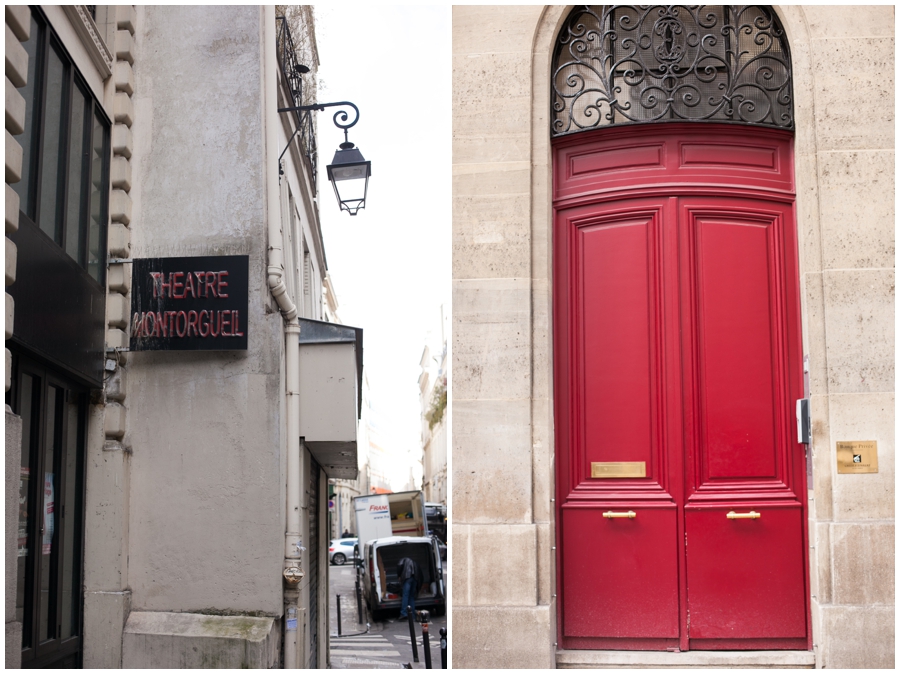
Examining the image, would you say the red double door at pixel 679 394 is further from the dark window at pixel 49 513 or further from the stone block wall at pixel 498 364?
the dark window at pixel 49 513

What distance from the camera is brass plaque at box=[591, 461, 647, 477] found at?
6574mm

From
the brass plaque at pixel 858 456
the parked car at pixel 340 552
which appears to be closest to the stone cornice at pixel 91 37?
the brass plaque at pixel 858 456

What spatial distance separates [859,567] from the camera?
6.15 metres

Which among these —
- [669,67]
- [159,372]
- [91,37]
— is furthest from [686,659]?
[91,37]

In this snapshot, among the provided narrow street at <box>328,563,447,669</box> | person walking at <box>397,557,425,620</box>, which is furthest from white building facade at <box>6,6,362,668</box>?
person walking at <box>397,557,425,620</box>

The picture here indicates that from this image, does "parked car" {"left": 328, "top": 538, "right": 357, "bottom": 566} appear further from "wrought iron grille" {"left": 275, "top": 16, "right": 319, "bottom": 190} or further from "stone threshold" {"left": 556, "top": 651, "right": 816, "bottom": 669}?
"stone threshold" {"left": 556, "top": 651, "right": 816, "bottom": 669}

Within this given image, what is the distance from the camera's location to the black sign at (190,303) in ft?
26.8

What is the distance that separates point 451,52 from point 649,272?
2179mm

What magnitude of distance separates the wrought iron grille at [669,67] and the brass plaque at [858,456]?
93.4 inches

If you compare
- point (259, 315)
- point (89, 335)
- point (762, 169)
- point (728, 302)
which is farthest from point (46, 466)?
point (762, 169)

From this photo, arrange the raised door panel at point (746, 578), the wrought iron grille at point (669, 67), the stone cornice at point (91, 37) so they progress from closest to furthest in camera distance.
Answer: the raised door panel at point (746, 578) → the wrought iron grille at point (669, 67) → the stone cornice at point (91, 37)

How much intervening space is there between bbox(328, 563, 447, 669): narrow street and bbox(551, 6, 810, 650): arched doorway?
9.67 meters

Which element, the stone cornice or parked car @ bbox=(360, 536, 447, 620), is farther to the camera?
parked car @ bbox=(360, 536, 447, 620)

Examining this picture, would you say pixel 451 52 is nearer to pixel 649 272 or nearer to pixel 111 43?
pixel 649 272
